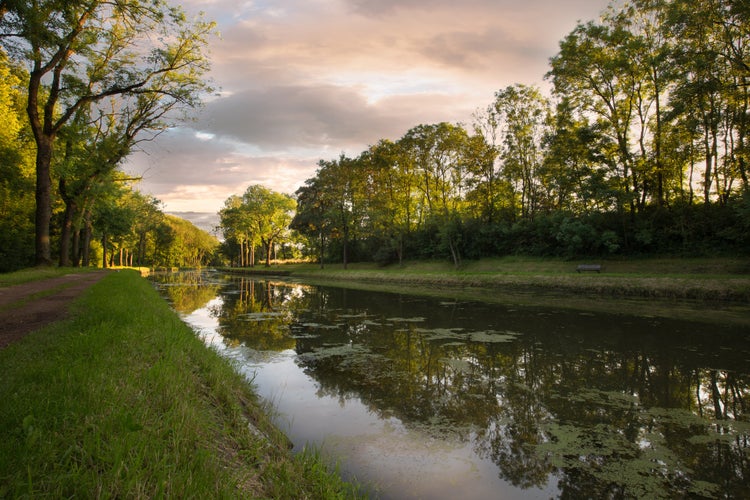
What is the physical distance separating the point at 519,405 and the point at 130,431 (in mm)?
4536

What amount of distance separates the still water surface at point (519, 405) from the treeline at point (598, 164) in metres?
13.6

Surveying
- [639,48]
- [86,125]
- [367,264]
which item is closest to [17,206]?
[86,125]

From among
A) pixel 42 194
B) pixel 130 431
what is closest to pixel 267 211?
pixel 42 194

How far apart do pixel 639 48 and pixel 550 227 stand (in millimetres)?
12137

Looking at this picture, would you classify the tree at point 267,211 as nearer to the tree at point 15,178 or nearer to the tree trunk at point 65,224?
the tree at point 15,178

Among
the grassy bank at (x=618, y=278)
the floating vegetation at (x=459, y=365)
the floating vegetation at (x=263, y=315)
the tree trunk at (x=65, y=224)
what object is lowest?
the floating vegetation at (x=263, y=315)

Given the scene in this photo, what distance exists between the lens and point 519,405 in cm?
521

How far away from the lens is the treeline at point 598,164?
19719mm

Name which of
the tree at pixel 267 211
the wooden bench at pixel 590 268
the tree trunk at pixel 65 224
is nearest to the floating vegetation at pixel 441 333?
the wooden bench at pixel 590 268

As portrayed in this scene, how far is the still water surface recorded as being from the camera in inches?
139

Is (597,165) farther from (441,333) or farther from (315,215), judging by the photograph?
(315,215)

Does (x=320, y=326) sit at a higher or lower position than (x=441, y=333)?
lower

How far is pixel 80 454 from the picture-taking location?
223 cm

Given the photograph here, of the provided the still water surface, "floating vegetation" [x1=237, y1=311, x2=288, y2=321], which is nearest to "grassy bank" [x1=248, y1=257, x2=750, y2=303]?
the still water surface
